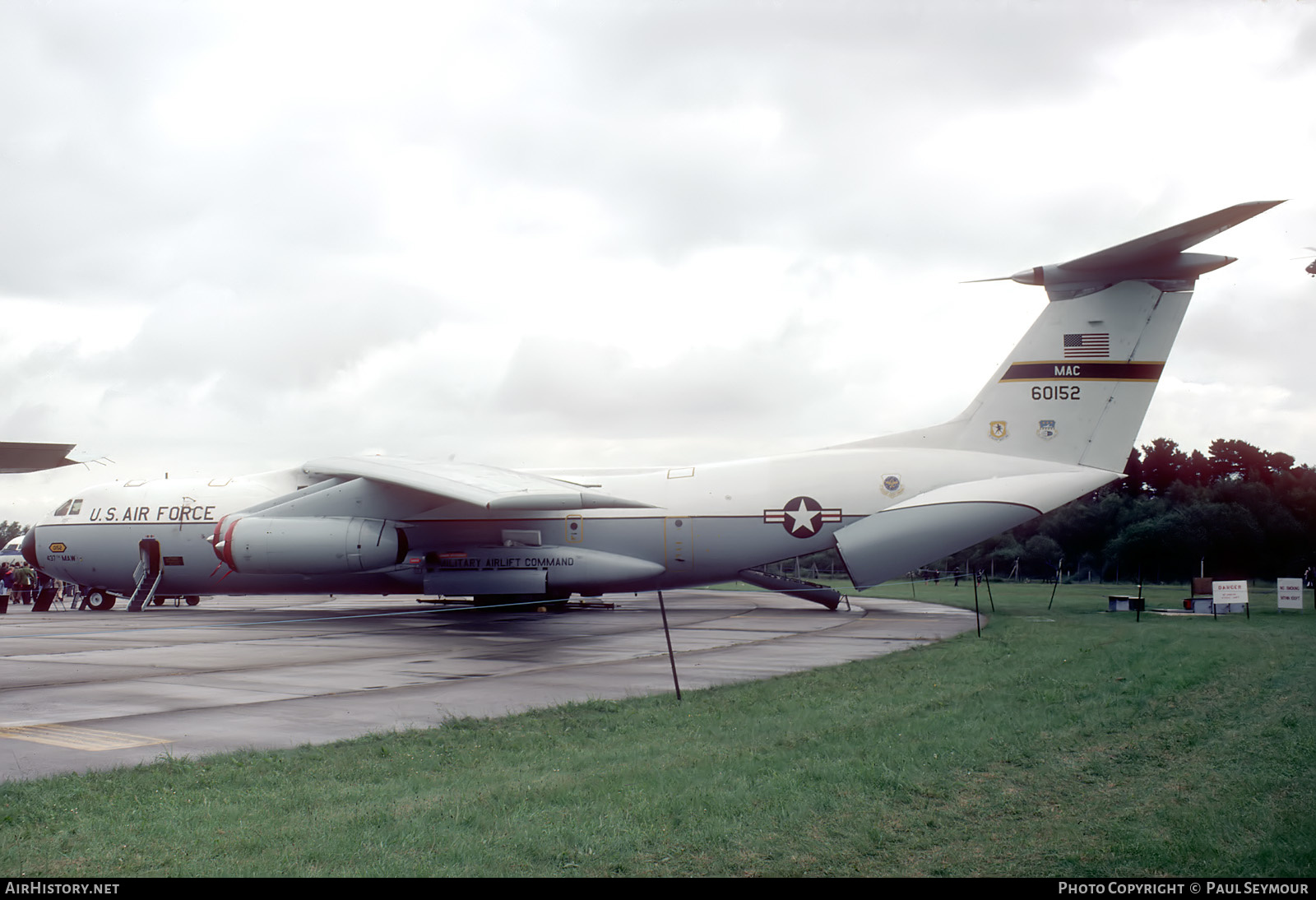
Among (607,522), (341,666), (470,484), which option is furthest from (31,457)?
(607,522)

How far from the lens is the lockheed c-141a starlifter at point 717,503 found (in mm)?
18422

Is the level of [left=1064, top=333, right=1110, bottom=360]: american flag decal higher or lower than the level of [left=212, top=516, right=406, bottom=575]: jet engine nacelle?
higher

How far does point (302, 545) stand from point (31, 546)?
432 inches

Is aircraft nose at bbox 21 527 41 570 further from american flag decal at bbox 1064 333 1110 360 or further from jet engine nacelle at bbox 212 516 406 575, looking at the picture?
american flag decal at bbox 1064 333 1110 360

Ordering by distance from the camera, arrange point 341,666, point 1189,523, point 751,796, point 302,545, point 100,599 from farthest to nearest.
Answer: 1. point 1189,523
2. point 100,599
3. point 302,545
4. point 341,666
5. point 751,796

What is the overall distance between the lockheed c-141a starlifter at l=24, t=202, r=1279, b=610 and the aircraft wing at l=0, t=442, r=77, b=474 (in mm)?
9645

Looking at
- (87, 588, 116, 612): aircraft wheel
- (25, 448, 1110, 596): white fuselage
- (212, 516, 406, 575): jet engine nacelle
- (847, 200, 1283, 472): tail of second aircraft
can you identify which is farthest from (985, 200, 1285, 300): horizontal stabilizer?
(87, 588, 116, 612): aircraft wheel

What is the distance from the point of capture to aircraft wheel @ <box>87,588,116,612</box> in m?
24.8

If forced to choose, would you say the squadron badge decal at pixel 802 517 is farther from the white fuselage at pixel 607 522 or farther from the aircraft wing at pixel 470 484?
the aircraft wing at pixel 470 484

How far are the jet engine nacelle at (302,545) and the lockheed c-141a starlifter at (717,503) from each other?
4 centimetres

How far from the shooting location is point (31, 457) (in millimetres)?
6098

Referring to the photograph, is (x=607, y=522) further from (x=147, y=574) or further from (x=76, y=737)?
(x=76, y=737)

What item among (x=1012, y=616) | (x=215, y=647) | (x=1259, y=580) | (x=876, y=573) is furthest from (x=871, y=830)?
(x=1259, y=580)

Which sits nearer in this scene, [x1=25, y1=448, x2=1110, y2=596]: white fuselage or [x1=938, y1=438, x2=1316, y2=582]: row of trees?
[x1=25, y1=448, x2=1110, y2=596]: white fuselage
